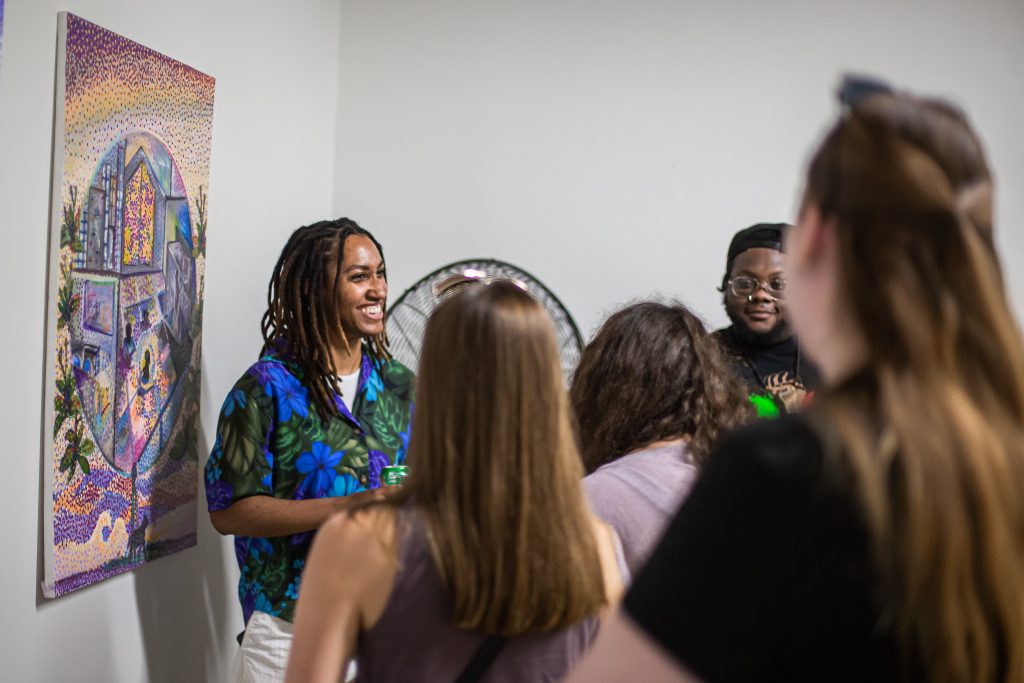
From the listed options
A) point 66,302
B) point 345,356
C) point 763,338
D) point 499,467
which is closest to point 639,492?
point 499,467

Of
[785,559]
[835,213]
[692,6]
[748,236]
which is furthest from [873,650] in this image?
[692,6]

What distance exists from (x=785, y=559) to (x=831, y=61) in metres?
3.08

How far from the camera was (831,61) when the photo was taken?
3.40 m

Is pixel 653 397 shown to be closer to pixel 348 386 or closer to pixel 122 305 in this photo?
pixel 348 386

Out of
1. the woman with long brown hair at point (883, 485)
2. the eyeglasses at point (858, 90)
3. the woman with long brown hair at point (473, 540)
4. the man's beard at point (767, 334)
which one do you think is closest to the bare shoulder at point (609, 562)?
the woman with long brown hair at point (473, 540)

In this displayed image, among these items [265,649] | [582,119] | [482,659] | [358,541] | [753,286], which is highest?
[582,119]

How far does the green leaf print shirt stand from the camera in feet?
7.36

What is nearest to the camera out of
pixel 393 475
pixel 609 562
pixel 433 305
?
pixel 609 562

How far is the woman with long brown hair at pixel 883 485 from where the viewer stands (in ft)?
2.02

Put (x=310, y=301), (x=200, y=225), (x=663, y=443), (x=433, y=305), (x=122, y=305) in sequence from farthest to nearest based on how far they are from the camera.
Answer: (x=433, y=305) < (x=200, y=225) < (x=310, y=301) < (x=122, y=305) < (x=663, y=443)

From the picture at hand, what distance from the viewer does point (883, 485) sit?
2.02ft

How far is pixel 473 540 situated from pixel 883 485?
0.59m

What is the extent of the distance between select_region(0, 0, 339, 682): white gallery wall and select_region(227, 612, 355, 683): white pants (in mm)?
285

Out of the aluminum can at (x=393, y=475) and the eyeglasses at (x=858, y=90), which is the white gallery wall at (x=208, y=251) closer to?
the aluminum can at (x=393, y=475)
